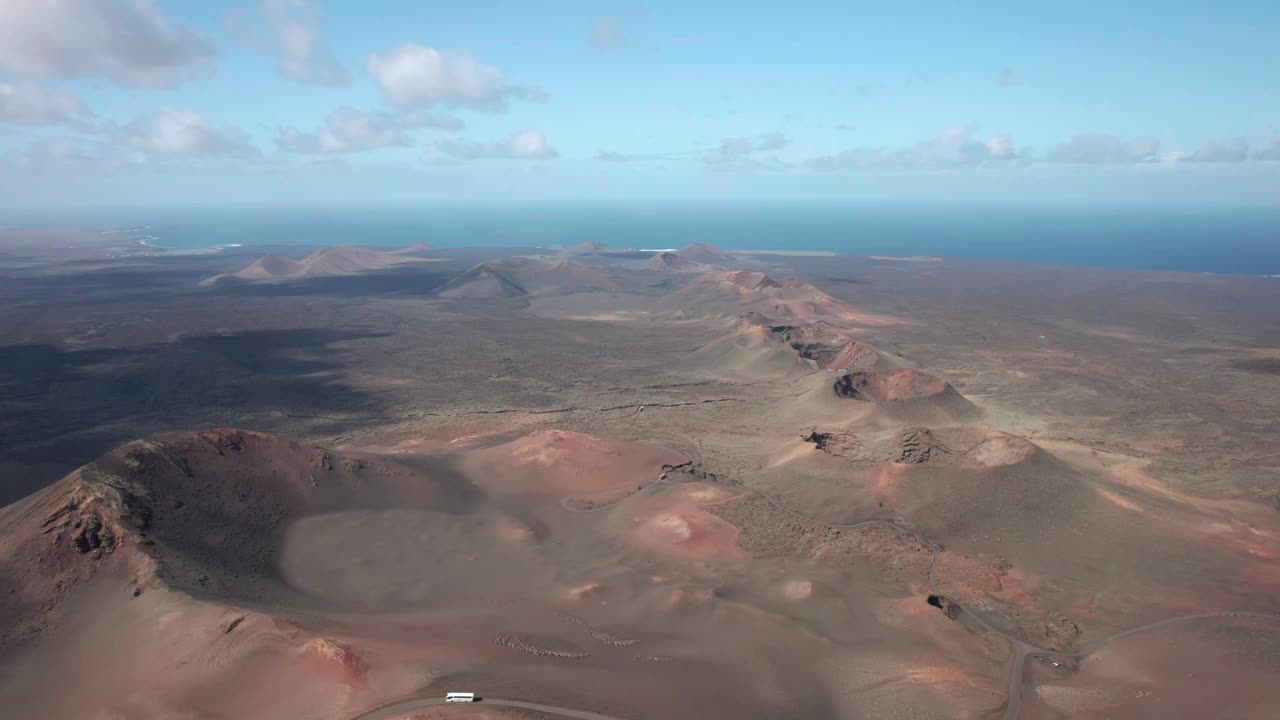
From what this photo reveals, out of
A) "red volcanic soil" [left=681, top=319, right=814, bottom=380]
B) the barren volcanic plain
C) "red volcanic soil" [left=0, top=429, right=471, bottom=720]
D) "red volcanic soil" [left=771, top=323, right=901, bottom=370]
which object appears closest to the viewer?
"red volcanic soil" [left=0, top=429, right=471, bottom=720]

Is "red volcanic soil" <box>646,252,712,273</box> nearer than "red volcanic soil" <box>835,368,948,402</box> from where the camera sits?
No

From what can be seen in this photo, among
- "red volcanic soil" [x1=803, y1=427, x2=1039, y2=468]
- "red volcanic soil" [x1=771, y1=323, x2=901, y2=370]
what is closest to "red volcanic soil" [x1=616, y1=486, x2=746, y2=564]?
"red volcanic soil" [x1=803, y1=427, x2=1039, y2=468]

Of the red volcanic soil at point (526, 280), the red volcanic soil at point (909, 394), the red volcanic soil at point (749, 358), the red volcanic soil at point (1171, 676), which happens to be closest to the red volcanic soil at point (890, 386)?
the red volcanic soil at point (909, 394)

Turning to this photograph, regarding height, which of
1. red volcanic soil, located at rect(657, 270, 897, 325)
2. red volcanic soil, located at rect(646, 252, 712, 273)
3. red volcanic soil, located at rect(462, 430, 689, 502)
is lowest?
red volcanic soil, located at rect(462, 430, 689, 502)

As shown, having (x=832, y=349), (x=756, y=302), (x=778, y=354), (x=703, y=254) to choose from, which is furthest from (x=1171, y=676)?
(x=703, y=254)

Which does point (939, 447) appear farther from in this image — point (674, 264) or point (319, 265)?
point (319, 265)

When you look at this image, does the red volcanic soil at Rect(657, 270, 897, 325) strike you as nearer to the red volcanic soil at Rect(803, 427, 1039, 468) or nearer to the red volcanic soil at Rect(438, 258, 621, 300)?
the red volcanic soil at Rect(438, 258, 621, 300)

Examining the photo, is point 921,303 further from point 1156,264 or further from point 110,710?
point 110,710
